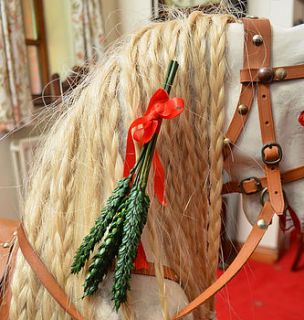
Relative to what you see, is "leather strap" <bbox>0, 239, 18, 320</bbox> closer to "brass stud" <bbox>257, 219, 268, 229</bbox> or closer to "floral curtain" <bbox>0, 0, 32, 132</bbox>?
"brass stud" <bbox>257, 219, 268, 229</bbox>

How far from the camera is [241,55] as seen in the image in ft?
1.65

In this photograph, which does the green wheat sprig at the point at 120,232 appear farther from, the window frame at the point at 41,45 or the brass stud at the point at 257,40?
the window frame at the point at 41,45

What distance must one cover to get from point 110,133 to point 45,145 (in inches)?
5.7

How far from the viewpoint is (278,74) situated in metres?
0.49

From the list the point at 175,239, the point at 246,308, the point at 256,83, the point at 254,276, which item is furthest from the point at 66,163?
the point at 254,276

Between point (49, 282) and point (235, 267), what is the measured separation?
25 centimetres

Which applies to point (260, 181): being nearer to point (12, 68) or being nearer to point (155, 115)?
point (155, 115)

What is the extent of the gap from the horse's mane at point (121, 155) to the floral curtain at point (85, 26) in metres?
1.76

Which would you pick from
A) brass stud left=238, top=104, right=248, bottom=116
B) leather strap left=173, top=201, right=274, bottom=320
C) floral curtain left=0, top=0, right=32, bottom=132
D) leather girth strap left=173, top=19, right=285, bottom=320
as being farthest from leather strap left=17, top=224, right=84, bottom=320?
floral curtain left=0, top=0, right=32, bottom=132

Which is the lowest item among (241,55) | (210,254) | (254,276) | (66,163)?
(254,276)

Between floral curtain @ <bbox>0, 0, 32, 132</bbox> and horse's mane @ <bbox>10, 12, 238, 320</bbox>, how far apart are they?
1364mm

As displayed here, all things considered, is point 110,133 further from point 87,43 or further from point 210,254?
point 87,43

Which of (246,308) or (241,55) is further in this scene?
(246,308)

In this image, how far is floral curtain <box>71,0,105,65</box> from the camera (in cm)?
215
